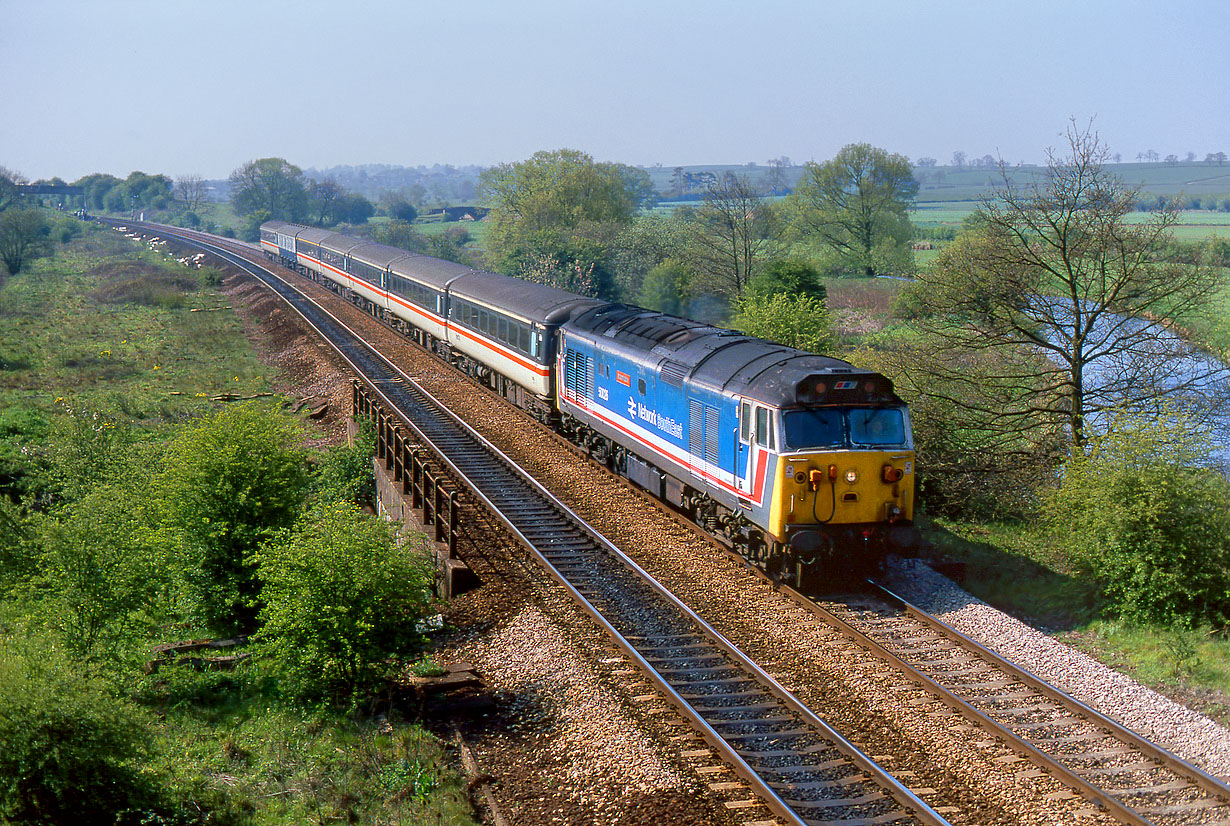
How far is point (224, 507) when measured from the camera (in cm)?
1639

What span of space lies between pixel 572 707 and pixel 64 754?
5361mm

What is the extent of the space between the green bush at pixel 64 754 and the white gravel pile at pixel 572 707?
431 cm

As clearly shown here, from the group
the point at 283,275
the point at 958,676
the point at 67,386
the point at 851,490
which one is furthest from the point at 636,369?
the point at 283,275

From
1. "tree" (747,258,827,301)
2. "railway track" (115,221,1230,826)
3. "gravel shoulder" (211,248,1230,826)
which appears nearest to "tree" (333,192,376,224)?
"tree" (747,258,827,301)

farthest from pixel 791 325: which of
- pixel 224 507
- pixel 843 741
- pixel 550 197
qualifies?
pixel 550 197

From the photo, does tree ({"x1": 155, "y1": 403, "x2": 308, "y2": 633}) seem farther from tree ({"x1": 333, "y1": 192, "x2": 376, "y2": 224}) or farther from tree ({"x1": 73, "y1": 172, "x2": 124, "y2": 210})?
tree ({"x1": 73, "y1": 172, "x2": 124, "y2": 210})

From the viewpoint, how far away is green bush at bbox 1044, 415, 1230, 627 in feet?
46.0

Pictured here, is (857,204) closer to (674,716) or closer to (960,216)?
(960,216)

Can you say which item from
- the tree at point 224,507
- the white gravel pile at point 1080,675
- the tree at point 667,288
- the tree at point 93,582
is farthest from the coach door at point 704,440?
the tree at point 667,288

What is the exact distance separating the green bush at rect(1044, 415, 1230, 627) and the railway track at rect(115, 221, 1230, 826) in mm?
3177

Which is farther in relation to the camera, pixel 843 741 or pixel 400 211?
pixel 400 211

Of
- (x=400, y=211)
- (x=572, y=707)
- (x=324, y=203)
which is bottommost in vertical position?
(x=572, y=707)

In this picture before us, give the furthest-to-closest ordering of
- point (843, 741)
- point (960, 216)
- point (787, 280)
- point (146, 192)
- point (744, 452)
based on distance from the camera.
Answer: point (146, 192) → point (960, 216) → point (787, 280) → point (744, 452) → point (843, 741)

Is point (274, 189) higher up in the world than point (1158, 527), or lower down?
higher up
